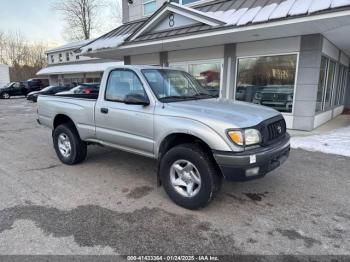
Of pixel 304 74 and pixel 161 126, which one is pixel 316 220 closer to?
pixel 161 126

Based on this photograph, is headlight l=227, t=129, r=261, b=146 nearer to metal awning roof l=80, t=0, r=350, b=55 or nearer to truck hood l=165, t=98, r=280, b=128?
truck hood l=165, t=98, r=280, b=128

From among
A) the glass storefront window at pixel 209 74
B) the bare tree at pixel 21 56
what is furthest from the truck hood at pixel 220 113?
the bare tree at pixel 21 56

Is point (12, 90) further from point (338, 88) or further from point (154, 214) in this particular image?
point (154, 214)

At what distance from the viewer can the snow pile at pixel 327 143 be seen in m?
6.31

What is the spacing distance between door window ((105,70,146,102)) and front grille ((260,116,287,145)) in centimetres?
187

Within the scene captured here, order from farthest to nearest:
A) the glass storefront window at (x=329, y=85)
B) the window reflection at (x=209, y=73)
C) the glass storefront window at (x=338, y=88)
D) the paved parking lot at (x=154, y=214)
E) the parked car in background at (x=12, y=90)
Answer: the parked car in background at (x=12, y=90) → the glass storefront window at (x=338, y=88) → the window reflection at (x=209, y=73) → the glass storefront window at (x=329, y=85) → the paved parking lot at (x=154, y=214)

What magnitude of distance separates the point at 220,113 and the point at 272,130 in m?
0.77

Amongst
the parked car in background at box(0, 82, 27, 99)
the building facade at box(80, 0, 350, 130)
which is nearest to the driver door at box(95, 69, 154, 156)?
the building facade at box(80, 0, 350, 130)

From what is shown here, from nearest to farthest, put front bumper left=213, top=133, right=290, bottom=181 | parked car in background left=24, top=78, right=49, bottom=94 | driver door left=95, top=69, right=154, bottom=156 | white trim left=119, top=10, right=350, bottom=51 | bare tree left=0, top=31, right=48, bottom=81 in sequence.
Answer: front bumper left=213, top=133, right=290, bottom=181
driver door left=95, top=69, right=154, bottom=156
white trim left=119, top=10, right=350, bottom=51
parked car in background left=24, top=78, right=49, bottom=94
bare tree left=0, top=31, right=48, bottom=81

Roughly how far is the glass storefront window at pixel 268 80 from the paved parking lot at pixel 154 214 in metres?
4.31

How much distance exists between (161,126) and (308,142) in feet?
16.9

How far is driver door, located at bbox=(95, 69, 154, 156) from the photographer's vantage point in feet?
12.7

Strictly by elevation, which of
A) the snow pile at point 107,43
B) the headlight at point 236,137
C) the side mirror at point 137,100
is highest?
the snow pile at point 107,43

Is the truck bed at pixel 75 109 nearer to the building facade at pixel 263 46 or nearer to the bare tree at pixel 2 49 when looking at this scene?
the building facade at pixel 263 46
